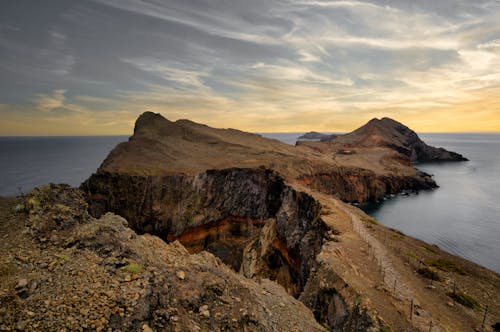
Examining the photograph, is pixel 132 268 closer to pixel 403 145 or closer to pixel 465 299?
pixel 465 299

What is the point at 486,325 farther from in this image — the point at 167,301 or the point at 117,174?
the point at 117,174

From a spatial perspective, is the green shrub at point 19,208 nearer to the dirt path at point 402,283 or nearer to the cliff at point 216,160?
the dirt path at point 402,283

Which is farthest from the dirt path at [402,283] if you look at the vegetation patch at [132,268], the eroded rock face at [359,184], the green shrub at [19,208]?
the eroded rock face at [359,184]

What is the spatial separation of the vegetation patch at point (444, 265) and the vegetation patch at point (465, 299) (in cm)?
501

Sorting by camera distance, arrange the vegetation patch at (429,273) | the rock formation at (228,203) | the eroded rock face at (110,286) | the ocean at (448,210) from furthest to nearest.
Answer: the ocean at (448,210) → the rock formation at (228,203) → the vegetation patch at (429,273) → the eroded rock face at (110,286)

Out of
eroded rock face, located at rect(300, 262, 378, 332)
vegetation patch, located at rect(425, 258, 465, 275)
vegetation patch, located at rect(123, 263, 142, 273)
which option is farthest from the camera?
vegetation patch, located at rect(425, 258, 465, 275)

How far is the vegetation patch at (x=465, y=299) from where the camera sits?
18000mm

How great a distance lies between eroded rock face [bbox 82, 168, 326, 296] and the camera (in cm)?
4965

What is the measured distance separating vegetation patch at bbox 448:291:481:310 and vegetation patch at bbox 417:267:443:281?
6.68 feet

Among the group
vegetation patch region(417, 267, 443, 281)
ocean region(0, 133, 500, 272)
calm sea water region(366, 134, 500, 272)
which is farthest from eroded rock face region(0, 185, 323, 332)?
calm sea water region(366, 134, 500, 272)

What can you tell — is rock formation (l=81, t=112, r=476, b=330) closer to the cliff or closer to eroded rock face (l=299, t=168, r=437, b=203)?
the cliff

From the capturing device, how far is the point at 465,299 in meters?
18.4

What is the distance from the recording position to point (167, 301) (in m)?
9.70

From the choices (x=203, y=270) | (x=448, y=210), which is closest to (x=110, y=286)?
(x=203, y=270)
